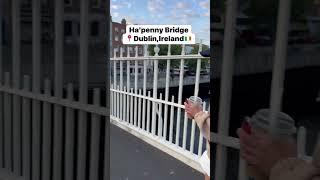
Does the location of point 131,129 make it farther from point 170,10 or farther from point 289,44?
point 289,44

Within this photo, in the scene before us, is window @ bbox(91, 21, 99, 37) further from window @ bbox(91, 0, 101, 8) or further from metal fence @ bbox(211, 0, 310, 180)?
metal fence @ bbox(211, 0, 310, 180)

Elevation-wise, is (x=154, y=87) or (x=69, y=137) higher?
(x=154, y=87)

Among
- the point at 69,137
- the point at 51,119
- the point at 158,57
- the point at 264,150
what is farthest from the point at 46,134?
the point at 264,150

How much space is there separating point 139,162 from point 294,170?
89cm

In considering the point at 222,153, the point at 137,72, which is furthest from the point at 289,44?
the point at 137,72

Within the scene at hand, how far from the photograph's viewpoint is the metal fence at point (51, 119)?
7.58 ft

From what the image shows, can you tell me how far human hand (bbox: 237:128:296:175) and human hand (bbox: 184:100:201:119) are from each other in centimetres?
23

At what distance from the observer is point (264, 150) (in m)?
1.56

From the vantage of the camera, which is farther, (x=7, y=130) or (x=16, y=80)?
(x=7, y=130)

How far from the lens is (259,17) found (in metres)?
1.62

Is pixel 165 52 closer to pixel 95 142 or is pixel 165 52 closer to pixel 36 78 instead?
pixel 95 142

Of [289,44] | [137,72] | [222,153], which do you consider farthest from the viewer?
[137,72]

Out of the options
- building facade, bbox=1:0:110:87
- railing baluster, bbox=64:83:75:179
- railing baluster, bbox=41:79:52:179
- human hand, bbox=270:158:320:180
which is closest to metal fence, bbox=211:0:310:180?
human hand, bbox=270:158:320:180

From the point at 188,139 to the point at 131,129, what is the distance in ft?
1.16
